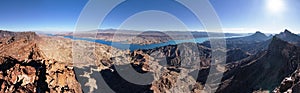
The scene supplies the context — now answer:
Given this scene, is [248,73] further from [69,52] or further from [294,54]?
→ [69,52]

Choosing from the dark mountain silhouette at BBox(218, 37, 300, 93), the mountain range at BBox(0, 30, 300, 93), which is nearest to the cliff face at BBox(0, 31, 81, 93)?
the mountain range at BBox(0, 30, 300, 93)

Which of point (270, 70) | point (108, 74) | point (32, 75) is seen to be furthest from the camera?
point (108, 74)

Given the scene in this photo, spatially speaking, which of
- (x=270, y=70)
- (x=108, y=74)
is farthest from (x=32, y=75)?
(x=270, y=70)

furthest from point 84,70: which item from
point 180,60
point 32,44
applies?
point 180,60

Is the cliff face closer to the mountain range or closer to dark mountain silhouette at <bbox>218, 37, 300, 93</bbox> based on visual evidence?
the mountain range

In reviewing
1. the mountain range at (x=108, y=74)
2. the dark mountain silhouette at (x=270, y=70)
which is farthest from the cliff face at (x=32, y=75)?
the dark mountain silhouette at (x=270, y=70)

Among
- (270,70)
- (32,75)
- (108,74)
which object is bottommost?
(108,74)

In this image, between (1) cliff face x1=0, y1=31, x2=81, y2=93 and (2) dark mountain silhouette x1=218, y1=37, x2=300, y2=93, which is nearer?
(1) cliff face x1=0, y1=31, x2=81, y2=93

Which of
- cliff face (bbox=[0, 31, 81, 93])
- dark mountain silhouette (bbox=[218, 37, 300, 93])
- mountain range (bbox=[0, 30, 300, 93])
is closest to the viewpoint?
cliff face (bbox=[0, 31, 81, 93])

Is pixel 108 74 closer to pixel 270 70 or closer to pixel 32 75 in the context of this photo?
pixel 32 75

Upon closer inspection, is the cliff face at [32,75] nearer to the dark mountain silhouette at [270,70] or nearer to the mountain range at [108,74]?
the mountain range at [108,74]

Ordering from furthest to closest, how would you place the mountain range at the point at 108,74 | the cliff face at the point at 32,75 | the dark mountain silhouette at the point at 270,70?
the dark mountain silhouette at the point at 270,70 → the mountain range at the point at 108,74 → the cliff face at the point at 32,75
